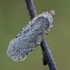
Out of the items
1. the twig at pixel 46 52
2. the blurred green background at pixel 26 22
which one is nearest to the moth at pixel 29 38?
the twig at pixel 46 52

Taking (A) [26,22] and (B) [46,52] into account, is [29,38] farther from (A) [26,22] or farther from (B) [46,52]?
(A) [26,22]

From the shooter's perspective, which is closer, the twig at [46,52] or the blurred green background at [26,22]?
the twig at [46,52]

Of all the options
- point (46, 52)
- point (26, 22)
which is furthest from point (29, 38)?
point (26, 22)

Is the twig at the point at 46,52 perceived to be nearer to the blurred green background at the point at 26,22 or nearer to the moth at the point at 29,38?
the moth at the point at 29,38

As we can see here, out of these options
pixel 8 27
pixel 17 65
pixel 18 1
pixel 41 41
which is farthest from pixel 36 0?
pixel 41 41

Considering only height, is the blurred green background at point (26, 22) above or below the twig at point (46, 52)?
above

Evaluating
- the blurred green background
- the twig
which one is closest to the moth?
the twig
